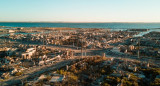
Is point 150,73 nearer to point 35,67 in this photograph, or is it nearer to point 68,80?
point 68,80

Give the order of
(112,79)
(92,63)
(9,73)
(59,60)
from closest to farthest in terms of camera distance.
Result: (112,79) → (9,73) → (92,63) → (59,60)

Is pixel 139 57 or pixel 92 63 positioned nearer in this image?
pixel 92 63

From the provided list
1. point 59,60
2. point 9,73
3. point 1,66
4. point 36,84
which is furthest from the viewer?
point 59,60

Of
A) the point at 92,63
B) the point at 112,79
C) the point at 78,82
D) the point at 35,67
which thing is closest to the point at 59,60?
the point at 35,67

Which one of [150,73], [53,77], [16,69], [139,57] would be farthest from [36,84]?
[139,57]

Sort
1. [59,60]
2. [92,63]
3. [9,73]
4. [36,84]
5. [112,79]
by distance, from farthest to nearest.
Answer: [59,60] → [92,63] → [9,73] → [112,79] → [36,84]

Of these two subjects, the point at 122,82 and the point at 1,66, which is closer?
the point at 122,82

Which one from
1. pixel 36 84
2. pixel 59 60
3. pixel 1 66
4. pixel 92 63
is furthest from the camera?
pixel 59 60

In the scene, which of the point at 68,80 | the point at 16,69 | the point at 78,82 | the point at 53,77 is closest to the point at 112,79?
the point at 78,82

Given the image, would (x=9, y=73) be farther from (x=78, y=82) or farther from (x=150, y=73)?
(x=150, y=73)
